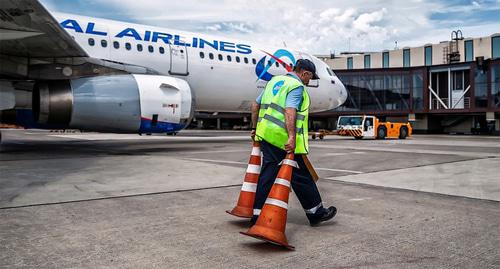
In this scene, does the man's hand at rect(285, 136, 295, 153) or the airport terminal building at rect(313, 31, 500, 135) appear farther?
the airport terminal building at rect(313, 31, 500, 135)

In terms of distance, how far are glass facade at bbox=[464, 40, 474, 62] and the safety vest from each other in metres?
48.7

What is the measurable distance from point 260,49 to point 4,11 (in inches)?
402

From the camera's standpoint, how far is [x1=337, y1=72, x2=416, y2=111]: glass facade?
45.5 metres

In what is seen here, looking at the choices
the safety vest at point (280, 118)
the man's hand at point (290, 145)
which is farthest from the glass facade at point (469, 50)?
the man's hand at point (290, 145)

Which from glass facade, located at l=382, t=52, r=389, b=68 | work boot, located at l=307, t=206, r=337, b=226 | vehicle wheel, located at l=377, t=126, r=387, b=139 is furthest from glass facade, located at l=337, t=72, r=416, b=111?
work boot, located at l=307, t=206, r=337, b=226

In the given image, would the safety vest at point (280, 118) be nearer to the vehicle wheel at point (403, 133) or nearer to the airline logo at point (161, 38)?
the airline logo at point (161, 38)

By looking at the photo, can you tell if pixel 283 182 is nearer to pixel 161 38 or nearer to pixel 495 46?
pixel 161 38

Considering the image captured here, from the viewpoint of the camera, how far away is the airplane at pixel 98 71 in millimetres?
10344

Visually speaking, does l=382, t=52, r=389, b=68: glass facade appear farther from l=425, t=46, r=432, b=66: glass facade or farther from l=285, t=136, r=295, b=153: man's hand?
l=285, t=136, r=295, b=153: man's hand

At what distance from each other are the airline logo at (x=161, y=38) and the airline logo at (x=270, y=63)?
71cm

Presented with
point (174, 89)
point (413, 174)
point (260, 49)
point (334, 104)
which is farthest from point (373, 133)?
point (413, 174)

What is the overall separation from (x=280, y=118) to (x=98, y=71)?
862cm

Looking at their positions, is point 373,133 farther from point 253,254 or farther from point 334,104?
point 253,254

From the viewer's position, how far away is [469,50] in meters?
46.7
